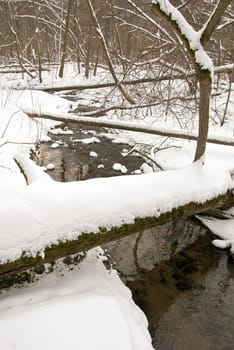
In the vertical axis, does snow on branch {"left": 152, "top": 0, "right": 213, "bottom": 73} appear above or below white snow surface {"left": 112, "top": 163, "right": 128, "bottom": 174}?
above

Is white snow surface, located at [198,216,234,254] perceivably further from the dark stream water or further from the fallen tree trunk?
the fallen tree trunk

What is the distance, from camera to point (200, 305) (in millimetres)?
3553

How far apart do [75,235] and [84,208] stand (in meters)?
0.26

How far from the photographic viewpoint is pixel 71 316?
2543mm

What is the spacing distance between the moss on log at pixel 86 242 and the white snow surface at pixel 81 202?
0.05m

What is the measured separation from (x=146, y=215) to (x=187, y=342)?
125 cm

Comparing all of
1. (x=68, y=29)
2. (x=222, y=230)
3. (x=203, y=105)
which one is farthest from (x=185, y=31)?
(x=68, y=29)

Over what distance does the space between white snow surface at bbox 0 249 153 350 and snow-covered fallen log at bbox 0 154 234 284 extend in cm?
32

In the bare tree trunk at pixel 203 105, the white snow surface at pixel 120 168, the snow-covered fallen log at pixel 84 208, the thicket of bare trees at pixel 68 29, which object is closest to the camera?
the snow-covered fallen log at pixel 84 208

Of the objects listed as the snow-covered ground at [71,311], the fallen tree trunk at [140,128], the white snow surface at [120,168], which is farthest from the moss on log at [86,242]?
the white snow surface at [120,168]

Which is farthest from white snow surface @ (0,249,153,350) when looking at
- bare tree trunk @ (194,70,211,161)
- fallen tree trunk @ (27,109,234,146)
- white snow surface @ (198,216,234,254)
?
fallen tree trunk @ (27,109,234,146)

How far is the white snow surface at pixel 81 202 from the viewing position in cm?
266

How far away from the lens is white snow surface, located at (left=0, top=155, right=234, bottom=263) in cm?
266

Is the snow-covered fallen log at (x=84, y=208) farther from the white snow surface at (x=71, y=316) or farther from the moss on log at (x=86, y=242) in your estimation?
the white snow surface at (x=71, y=316)
